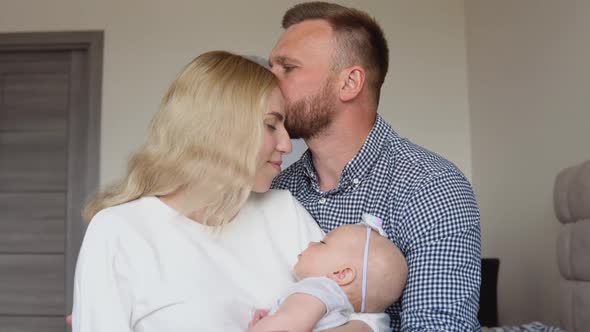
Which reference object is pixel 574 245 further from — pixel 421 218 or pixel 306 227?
pixel 306 227

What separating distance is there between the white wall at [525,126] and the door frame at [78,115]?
216 centimetres

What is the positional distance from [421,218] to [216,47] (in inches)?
112

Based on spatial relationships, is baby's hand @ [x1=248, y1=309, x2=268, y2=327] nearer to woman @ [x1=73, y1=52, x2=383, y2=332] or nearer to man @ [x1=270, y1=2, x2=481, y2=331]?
woman @ [x1=73, y1=52, x2=383, y2=332]

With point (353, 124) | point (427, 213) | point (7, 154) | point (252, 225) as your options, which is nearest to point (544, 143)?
point (353, 124)

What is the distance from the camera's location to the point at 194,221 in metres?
1.57

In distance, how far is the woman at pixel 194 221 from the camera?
1.42 metres

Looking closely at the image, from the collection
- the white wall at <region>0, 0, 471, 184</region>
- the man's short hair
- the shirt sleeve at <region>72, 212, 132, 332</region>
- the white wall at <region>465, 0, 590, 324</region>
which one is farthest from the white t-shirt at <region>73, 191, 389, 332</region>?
the white wall at <region>0, 0, 471, 184</region>

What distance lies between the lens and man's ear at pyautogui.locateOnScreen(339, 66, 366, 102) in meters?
2.04

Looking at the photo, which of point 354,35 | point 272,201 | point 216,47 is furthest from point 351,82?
point 216,47

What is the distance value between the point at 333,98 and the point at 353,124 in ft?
0.30

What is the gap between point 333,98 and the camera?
2.03m

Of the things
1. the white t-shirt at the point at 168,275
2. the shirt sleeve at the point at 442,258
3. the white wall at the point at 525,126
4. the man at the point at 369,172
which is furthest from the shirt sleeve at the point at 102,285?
the white wall at the point at 525,126

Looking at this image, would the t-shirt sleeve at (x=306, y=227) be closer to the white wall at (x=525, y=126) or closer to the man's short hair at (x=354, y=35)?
the man's short hair at (x=354, y=35)

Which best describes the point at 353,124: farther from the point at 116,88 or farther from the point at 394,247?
the point at 116,88
